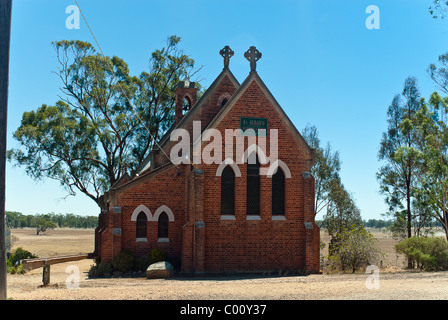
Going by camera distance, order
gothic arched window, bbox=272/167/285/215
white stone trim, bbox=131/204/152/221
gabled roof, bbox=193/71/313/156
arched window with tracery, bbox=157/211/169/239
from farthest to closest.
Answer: arched window with tracery, bbox=157/211/169/239
white stone trim, bbox=131/204/152/221
gothic arched window, bbox=272/167/285/215
gabled roof, bbox=193/71/313/156

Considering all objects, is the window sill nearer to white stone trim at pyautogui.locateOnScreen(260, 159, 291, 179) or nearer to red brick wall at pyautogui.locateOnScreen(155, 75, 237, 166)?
white stone trim at pyautogui.locateOnScreen(260, 159, 291, 179)

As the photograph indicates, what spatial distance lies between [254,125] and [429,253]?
10.9m

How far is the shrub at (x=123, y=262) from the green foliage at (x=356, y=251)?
9.74 m

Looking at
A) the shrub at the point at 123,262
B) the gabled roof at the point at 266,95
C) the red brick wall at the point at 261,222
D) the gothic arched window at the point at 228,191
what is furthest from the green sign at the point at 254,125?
the shrub at the point at 123,262

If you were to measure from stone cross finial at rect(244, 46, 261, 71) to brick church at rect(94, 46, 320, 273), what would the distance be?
0.05 meters

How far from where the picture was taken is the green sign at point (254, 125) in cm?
2097

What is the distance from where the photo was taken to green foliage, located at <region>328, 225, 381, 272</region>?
2222 centimetres

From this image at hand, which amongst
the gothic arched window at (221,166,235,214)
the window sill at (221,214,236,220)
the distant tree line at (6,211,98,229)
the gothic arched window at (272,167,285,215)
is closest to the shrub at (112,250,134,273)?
the window sill at (221,214,236,220)

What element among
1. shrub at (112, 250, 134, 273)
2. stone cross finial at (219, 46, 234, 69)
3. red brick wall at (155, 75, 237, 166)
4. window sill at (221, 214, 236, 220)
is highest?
stone cross finial at (219, 46, 234, 69)

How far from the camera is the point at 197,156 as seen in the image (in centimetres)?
2048

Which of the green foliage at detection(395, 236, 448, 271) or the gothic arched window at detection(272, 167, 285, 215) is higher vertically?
the gothic arched window at detection(272, 167, 285, 215)

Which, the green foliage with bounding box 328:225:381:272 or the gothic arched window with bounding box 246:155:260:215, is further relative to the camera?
the green foliage with bounding box 328:225:381:272
